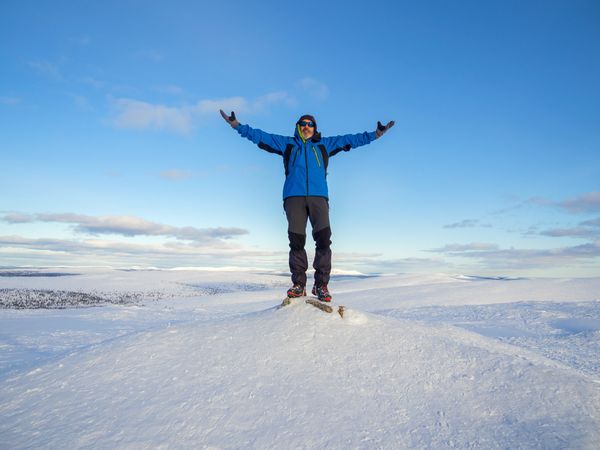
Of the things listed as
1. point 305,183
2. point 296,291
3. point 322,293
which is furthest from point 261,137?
point 322,293

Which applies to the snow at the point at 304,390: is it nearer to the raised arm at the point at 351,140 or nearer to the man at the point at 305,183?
the man at the point at 305,183

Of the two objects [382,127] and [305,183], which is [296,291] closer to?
[305,183]

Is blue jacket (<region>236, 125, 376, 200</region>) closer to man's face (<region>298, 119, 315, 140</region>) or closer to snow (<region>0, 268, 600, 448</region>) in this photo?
man's face (<region>298, 119, 315, 140</region>)

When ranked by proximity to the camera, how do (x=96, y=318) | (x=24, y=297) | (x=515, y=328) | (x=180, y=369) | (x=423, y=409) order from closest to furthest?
(x=423, y=409) → (x=180, y=369) → (x=515, y=328) → (x=96, y=318) → (x=24, y=297)

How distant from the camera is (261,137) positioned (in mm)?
5234

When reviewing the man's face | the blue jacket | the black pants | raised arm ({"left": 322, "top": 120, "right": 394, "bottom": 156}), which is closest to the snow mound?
the black pants

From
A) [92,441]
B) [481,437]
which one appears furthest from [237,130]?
[481,437]

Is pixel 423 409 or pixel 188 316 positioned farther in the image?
pixel 188 316

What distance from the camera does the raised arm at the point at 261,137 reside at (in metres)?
5.21

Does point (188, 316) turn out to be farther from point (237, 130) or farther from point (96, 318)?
point (237, 130)

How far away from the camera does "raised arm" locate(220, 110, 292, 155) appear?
521 centimetres

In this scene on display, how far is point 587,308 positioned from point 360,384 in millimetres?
7950

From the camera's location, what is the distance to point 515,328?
7.09 m

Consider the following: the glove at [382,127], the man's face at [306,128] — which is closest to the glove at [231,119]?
the man's face at [306,128]
